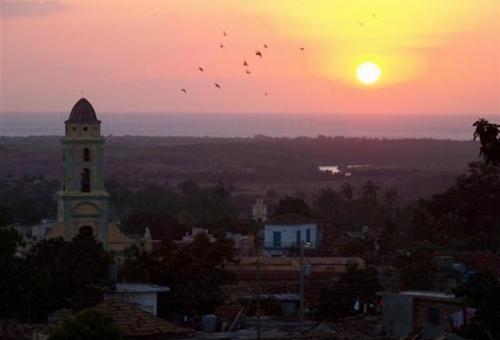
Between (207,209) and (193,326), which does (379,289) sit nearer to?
(193,326)

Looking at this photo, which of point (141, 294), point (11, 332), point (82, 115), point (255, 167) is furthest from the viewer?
point (255, 167)

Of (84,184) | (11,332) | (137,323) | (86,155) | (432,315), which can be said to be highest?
(86,155)

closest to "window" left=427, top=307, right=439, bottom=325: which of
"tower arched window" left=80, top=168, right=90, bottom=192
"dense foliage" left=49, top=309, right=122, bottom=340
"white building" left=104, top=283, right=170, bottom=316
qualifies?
"white building" left=104, top=283, right=170, bottom=316

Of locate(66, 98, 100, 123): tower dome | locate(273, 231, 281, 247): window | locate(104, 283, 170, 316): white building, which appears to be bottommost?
locate(104, 283, 170, 316): white building

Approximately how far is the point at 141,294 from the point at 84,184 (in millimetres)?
16294

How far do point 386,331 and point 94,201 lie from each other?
2290 cm

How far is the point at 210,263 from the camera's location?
44.2 m

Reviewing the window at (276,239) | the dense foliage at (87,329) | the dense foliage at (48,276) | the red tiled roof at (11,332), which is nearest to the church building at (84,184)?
the window at (276,239)

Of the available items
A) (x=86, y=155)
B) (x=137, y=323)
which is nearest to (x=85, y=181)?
(x=86, y=155)

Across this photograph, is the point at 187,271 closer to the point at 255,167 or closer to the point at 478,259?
the point at 478,259

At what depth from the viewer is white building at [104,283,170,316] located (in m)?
36.3

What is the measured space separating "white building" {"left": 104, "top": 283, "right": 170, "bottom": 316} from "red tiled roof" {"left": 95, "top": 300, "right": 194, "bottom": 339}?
20.5 ft

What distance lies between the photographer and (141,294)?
37031 mm

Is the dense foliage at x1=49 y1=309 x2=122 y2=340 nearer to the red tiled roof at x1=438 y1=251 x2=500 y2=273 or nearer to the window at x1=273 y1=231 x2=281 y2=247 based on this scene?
the red tiled roof at x1=438 y1=251 x2=500 y2=273
